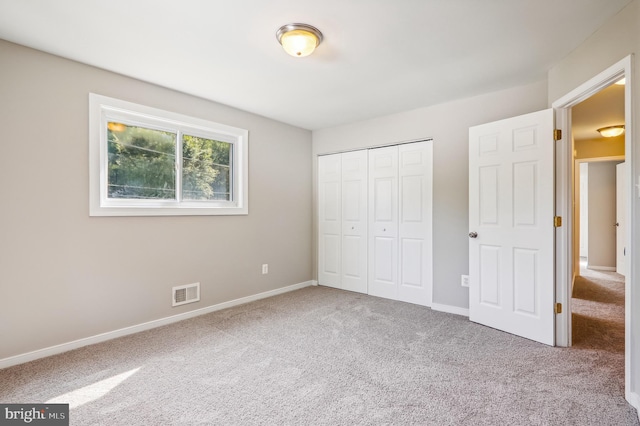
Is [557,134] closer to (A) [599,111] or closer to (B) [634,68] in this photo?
(B) [634,68]

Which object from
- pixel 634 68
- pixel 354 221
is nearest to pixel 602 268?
pixel 354 221

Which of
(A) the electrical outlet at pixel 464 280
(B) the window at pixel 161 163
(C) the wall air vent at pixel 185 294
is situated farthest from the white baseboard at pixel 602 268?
(C) the wall air vent at pixel 185 294

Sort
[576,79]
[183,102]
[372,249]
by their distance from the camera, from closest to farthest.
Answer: [576,79] → [183,102] → [372,249]

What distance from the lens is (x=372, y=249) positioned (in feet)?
14.2

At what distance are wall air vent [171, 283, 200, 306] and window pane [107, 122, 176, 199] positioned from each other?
1.00 m

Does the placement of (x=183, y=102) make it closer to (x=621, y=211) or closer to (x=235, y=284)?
(x=235, y=284)

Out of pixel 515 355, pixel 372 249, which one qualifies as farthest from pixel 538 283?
pixel 372 249

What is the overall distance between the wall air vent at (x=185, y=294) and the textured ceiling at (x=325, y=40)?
211 cm

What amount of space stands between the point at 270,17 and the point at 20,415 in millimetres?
2851

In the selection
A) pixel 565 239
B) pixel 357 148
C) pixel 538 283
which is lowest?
pixel 538 283

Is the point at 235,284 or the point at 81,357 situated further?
the point at 235,284

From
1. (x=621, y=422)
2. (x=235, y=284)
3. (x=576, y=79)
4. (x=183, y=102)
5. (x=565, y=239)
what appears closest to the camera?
(x=621, y=422)

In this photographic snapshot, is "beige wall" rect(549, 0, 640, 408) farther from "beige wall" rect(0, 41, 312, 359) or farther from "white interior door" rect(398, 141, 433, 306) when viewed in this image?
"beige wall" rect(0, 41, 312, 359)

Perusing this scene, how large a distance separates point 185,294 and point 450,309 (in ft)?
9.80
